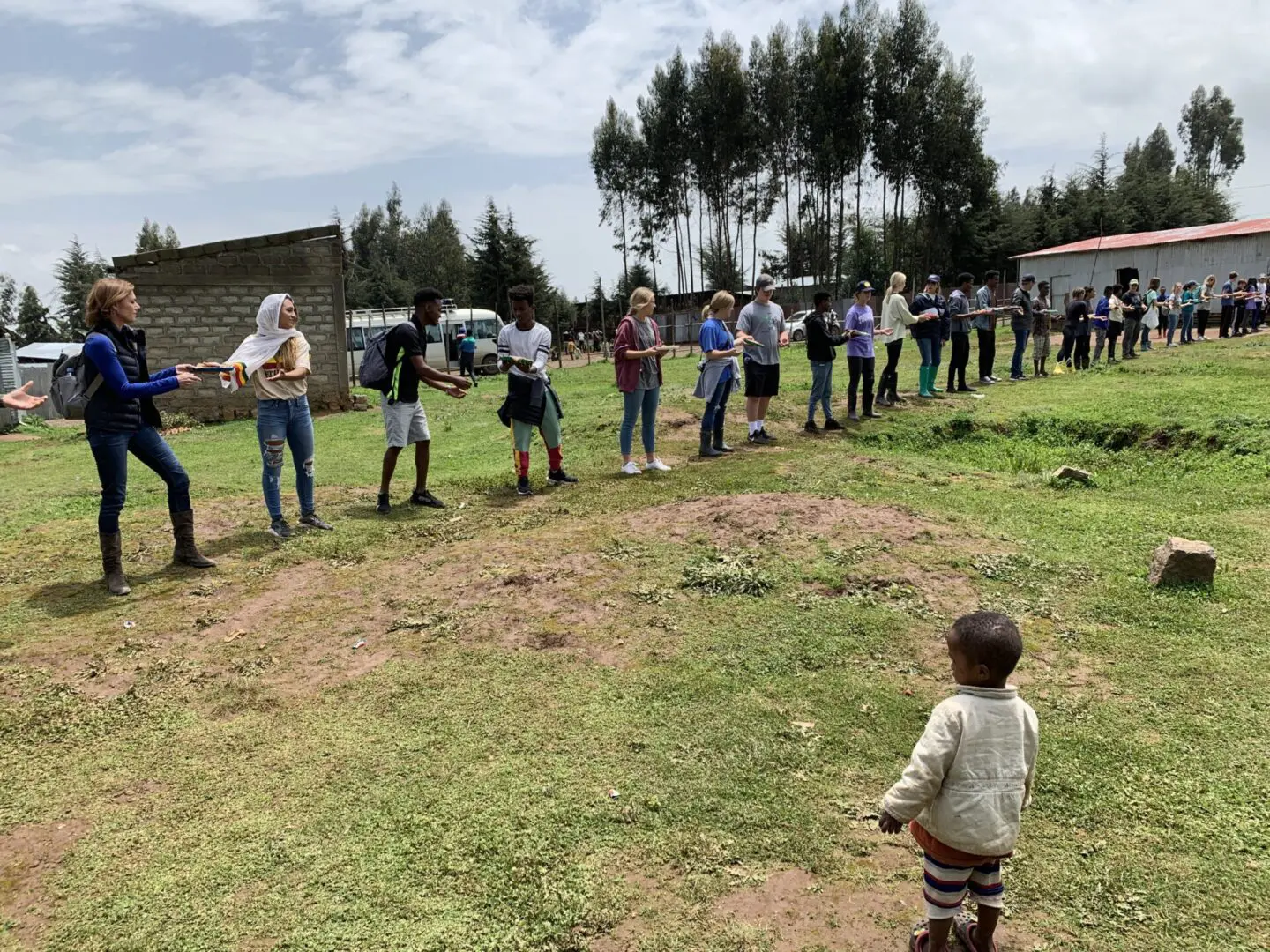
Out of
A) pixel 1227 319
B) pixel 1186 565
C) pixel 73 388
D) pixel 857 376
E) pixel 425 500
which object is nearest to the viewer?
→ pixel 1186 565

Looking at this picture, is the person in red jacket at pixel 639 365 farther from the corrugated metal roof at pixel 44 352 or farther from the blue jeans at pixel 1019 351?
the corrugated metal roof at pixel 44 352

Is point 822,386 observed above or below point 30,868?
above

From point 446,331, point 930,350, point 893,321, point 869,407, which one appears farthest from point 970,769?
point 446,331

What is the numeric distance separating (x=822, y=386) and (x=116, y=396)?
7.25 meters

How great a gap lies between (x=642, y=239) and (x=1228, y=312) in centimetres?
3164

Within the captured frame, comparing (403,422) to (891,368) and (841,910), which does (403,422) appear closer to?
(841,910)

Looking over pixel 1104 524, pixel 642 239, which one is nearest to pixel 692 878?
pixel 1104 524

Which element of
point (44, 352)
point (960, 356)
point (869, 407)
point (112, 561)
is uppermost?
point (44, 352)

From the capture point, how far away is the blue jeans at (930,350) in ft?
39.3

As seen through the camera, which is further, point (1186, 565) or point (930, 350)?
point (930, 350)

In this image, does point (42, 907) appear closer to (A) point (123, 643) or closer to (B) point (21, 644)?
(A) point (123, 643)

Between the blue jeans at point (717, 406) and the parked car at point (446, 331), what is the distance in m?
16.6

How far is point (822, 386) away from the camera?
9.96 m

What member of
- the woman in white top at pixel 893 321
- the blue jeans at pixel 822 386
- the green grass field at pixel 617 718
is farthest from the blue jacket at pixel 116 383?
the woman in white top at pixel 893 321
